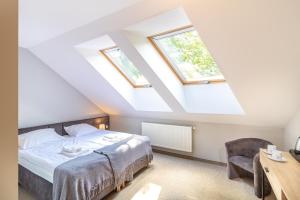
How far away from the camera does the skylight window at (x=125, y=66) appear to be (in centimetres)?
332

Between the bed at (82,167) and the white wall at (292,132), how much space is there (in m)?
2.27

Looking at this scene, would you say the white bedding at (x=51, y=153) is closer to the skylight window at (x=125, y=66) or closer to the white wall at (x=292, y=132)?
the skylight window at (x=125, y=66)

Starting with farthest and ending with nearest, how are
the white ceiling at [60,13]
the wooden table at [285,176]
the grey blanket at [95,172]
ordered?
the grey blanket at [95,172], the white ceiling at [60,13], the wooden table at [285,176]

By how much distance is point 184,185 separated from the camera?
2660 millimetres

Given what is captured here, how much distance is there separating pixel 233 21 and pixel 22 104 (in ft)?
11.8

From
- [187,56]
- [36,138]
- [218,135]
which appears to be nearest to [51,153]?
[36,138]

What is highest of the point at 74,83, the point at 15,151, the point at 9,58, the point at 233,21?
the point at 233,21

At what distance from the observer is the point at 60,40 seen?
8.77 ft

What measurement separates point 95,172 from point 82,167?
183 millimetres

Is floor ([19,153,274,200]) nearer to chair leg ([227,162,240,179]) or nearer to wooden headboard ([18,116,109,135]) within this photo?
chair leg ([227,162,240,179])

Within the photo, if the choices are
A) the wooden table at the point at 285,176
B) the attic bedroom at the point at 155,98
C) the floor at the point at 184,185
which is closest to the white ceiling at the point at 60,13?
the attic bedroom at the point at 155,98

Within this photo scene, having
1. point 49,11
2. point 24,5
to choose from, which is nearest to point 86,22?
point 49,11

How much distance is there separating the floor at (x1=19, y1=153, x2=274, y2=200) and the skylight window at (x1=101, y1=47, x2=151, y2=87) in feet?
5.74

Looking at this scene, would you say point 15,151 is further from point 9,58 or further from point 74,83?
point 74,83
